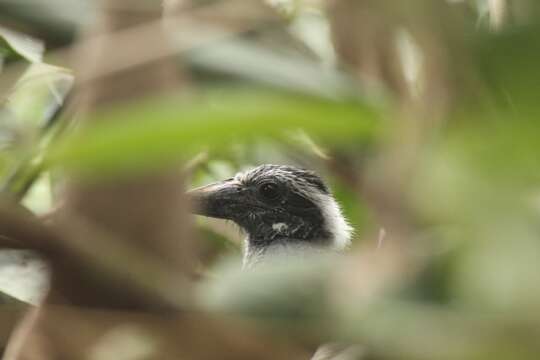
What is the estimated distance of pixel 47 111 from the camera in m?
2.81

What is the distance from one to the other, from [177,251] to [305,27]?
1784 mm

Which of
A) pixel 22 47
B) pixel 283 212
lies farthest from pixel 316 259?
pixel 283 212

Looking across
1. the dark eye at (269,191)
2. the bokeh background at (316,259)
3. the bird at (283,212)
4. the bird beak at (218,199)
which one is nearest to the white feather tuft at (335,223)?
the bird at (283,212)

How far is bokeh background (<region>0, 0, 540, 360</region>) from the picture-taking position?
2.17ft

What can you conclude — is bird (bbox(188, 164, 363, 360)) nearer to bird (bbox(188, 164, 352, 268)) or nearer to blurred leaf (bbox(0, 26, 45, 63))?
bird (bbox(188, 164, 352, 268))

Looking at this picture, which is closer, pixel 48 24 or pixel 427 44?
pixel 427 44

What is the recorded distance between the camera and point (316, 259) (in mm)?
853

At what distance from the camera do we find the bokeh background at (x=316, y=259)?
0.66m

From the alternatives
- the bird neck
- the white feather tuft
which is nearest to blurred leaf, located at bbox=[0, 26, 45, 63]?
the bird neck

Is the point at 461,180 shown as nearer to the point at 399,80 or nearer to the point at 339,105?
the point at 339,105

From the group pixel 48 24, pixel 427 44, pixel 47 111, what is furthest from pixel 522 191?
pixel 47 111

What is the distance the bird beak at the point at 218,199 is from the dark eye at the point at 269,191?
0.15m

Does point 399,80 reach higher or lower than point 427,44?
higher

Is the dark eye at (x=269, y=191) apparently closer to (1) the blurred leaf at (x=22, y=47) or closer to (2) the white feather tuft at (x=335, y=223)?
(2) the white feather tuft at (x=335, y=223)
